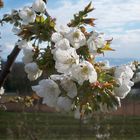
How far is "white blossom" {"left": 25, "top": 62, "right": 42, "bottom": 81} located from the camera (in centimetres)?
199

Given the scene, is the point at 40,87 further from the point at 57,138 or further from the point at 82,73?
the point at 57,138

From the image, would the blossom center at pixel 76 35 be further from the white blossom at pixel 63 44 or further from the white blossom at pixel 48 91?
the white blossom at pixel 48 91

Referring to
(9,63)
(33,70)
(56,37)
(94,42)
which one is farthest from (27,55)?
(9,63)

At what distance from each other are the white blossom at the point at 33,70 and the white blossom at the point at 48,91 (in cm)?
8

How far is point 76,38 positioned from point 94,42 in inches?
2.7

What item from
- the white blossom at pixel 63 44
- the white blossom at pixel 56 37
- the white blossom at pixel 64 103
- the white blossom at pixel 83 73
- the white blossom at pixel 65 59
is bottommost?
the white blossom at pixel 64 103

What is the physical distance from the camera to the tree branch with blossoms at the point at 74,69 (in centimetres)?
182

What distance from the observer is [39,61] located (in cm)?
197

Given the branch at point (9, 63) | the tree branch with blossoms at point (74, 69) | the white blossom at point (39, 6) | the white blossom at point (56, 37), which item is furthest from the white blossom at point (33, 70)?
the branch at point (9, 63)

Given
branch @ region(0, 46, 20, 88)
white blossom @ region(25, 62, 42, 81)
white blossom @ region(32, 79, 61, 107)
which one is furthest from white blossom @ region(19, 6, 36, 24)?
branch @ region(0, 46, 20, 88)

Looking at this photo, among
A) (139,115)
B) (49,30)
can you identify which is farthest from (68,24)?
(139,115)

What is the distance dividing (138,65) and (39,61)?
1.76ft

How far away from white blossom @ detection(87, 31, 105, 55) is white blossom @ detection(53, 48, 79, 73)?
0.30 feet

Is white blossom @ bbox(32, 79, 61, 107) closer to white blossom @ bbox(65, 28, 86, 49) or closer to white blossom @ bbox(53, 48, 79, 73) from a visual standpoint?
white blossom @ bbox(53, 48, 79, 73)
